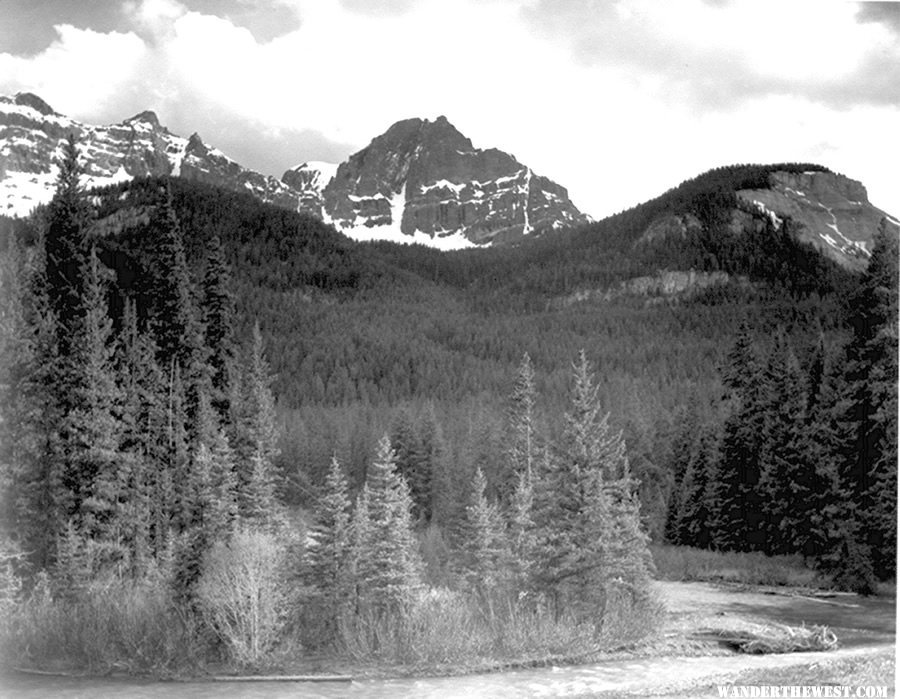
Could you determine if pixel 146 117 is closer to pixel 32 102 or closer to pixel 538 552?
pixel 32 102

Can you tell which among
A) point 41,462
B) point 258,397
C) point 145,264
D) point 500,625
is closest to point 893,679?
point 500,625

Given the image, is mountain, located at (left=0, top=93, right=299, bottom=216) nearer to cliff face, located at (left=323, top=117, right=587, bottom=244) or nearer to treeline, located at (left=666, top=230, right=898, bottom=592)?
treeline, located at (left=666, top=230, right=898, bottom=592)

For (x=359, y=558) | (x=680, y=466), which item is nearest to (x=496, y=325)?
Answer: (x=680, y=466)

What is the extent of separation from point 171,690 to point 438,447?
103ft

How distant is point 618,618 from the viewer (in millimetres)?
18297

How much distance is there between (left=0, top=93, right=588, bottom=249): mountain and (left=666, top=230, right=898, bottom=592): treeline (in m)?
14.0

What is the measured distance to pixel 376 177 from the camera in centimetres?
14712

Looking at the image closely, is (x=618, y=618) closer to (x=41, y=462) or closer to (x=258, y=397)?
(x=41, y=462)

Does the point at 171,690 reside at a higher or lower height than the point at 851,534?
lower

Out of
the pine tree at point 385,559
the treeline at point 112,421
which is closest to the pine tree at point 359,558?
the pine tree at point 385,559

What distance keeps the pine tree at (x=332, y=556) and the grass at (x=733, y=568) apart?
12.2 metres

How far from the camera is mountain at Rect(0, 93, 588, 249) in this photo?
24.4m

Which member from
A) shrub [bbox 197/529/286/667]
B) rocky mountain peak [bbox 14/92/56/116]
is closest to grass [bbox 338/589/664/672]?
shrub [bbox 197/529/286/667]

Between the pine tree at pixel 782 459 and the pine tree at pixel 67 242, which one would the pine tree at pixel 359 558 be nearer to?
the pine tree at pixel 67 242
